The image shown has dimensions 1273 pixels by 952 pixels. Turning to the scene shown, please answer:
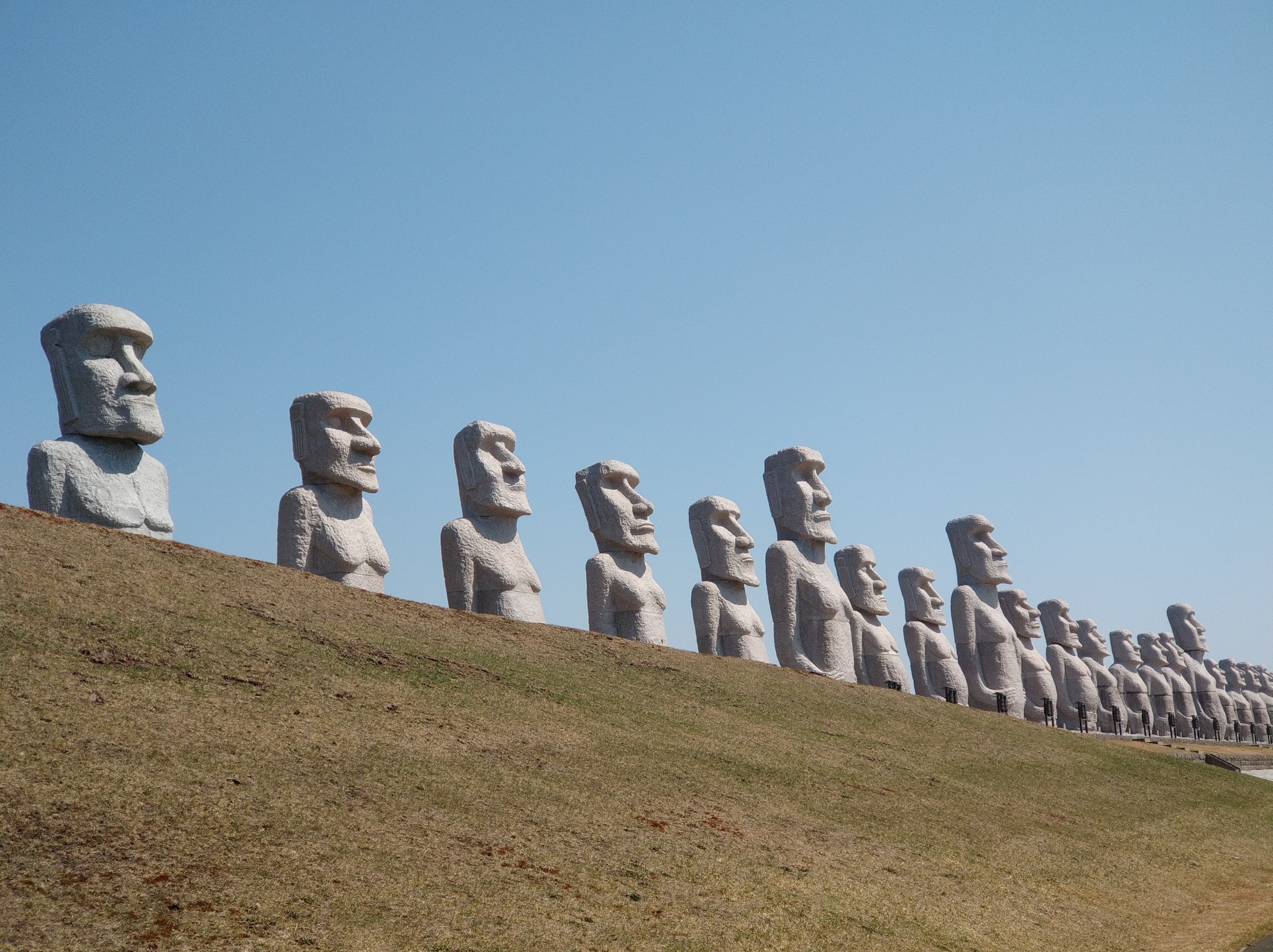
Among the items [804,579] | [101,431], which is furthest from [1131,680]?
Answer: [101,431]

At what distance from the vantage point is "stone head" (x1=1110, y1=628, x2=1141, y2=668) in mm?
40344

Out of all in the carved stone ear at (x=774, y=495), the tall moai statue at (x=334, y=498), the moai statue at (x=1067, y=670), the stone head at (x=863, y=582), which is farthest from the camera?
the moai statue at (x=1067, y=670)

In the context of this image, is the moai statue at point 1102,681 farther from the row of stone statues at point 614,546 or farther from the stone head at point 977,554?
the stone head at point 977,554

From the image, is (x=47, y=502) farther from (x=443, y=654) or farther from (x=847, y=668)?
(x=847, y=668)

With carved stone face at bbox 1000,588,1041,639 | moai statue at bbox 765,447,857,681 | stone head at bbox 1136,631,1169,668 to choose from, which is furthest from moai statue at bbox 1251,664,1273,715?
moai statue at bbox 765,447,857,681

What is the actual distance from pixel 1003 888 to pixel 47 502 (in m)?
10.7

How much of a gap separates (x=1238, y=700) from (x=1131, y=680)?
1035 cm

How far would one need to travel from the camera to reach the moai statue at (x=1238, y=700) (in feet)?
148

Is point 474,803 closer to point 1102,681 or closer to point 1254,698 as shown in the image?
point 1102,681

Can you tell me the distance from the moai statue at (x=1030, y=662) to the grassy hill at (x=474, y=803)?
524 inches

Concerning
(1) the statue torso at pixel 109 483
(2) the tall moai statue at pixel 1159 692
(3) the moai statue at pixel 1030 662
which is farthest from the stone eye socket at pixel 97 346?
(2) the tall moai statue at pixel 1159 692

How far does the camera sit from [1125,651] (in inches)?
1588

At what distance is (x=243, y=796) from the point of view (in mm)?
8039

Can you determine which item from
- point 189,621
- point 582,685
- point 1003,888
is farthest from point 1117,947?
point 189,621
